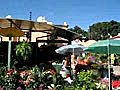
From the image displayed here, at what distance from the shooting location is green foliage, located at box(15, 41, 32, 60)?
1770cm

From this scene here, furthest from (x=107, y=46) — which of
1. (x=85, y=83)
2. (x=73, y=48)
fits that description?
(x=73, y=48)

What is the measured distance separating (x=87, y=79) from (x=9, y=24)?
31.3ft

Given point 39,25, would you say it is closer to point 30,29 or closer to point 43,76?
point 30,29

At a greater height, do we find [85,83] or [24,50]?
[24,50]

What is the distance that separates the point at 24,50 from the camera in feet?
58.0

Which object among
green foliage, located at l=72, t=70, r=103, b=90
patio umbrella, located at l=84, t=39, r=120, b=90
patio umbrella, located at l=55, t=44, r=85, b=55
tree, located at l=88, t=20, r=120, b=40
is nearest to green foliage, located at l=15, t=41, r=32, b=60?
patio umbrella, located at l=55, t=44, r=85, b=55

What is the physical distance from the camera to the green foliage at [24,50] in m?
17.7

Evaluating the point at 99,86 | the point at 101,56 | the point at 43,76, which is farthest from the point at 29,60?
the point at 99,86

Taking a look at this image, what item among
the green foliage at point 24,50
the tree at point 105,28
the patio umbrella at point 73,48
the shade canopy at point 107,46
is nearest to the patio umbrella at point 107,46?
the shade canopy at point 107,46

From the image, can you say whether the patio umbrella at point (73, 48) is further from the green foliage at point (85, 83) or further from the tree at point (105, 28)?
the tree at point (105, 28)

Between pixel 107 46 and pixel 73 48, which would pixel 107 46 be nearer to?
pixel 107 46

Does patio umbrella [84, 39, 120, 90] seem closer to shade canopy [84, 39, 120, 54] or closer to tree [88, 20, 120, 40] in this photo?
shade canopy [84, 39, 120, 54]

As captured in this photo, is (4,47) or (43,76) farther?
(4,47)

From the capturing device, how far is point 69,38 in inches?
840
